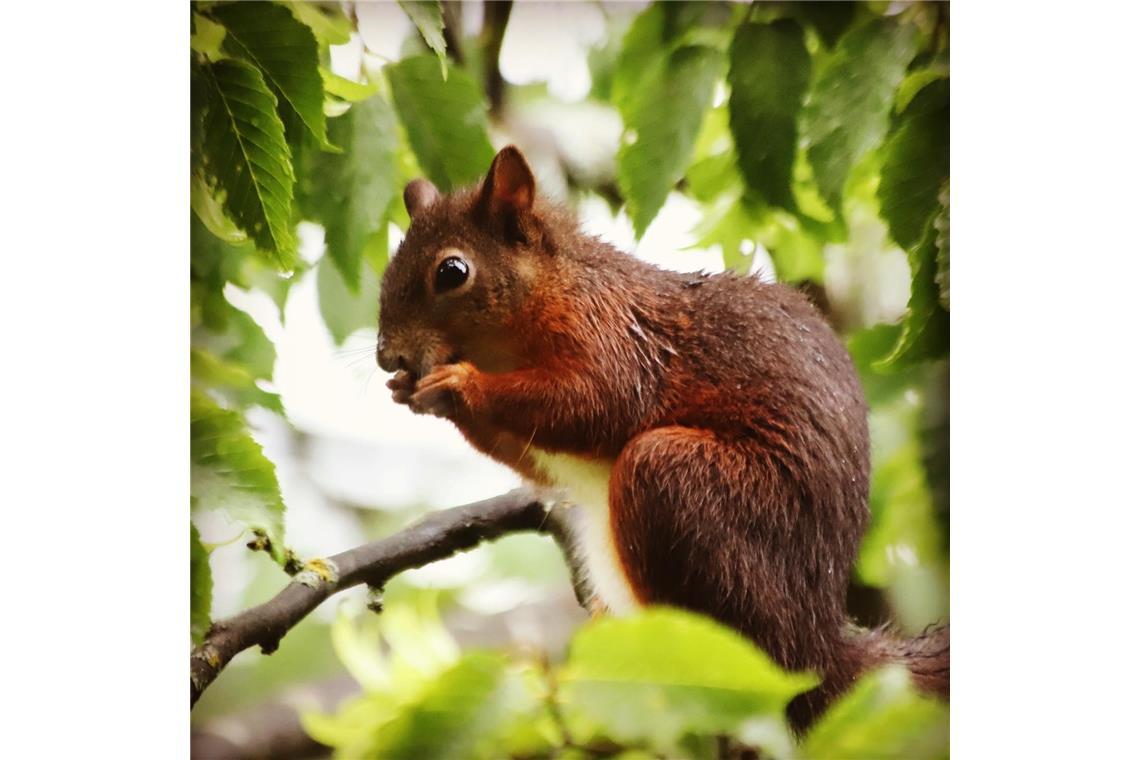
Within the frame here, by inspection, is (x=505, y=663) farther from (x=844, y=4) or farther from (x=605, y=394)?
(x=844, y=4)

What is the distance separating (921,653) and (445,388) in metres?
0.60

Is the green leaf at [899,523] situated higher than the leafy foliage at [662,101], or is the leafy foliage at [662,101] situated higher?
the leafy foliage at [662,101]

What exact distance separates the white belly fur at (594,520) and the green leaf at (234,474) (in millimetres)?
307

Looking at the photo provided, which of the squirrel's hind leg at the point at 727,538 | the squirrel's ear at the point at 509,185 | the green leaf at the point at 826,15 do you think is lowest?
the squirrel's hind leg at the point at 727,538

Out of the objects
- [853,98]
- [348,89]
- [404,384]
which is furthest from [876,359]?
[348,89]

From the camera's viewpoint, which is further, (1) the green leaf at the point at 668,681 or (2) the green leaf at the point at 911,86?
(2) the green leaf at the point at 911,86

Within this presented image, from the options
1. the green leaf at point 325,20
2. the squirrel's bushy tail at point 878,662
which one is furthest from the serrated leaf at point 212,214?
the squirrel's bushy tail at point 878,662

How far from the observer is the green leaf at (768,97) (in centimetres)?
123

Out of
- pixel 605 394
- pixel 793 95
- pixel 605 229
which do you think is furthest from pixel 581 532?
pixel 793 95

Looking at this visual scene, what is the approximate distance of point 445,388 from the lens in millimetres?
1165

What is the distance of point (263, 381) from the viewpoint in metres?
1.25

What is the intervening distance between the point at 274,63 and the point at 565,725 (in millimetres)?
782

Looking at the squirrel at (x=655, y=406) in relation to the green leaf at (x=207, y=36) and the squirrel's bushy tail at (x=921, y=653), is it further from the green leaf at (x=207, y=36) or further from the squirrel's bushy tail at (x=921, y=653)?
the green leaf at (x=207, y=36)
